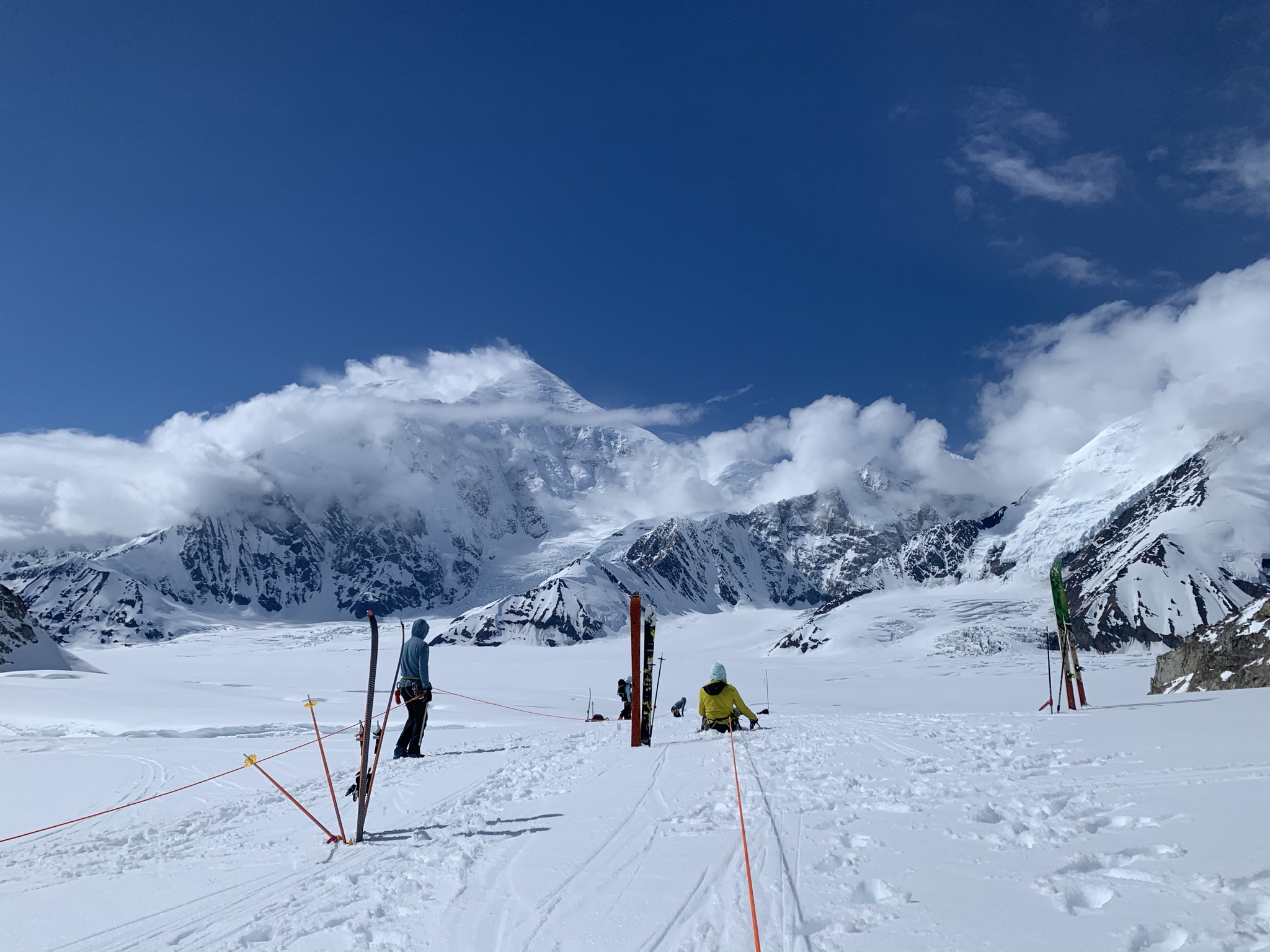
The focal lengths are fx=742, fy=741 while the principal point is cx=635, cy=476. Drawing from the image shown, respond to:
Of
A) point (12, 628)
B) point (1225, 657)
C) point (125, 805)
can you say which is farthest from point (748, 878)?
point (12, 628)

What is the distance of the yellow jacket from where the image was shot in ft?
48.6

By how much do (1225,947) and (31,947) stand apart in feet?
22.4

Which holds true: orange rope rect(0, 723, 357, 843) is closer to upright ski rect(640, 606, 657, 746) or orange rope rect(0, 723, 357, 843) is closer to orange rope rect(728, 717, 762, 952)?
orange rope rect(728, 717, 762, 952)

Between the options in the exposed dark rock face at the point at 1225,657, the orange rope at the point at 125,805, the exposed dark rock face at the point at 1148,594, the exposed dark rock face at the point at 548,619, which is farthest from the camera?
the exposed dark rock face at the point at 548,619

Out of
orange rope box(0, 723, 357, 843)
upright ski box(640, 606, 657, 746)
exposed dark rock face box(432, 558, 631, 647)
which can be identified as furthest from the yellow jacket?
exposed dark rock face box(432, 558, 631, 647)

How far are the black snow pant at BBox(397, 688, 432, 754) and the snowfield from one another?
783 millimetres

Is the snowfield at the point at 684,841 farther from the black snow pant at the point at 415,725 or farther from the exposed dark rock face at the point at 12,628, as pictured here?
the exposed dark rock face at the point at 12,628

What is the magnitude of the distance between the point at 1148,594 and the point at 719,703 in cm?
12803

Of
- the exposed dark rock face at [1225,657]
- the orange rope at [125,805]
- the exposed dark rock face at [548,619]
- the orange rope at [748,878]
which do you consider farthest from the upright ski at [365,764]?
the exposed dark rock face at [548,619]

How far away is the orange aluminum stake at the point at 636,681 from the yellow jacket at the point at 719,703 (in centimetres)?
173

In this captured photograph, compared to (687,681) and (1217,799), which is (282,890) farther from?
(687,681)

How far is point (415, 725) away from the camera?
523 inches

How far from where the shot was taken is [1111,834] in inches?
216

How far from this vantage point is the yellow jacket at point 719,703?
1481cm
